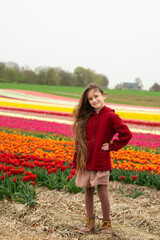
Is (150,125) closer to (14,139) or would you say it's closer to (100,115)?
(14,139)

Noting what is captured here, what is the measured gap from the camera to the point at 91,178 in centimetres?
379

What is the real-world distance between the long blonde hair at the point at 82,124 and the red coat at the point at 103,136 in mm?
61

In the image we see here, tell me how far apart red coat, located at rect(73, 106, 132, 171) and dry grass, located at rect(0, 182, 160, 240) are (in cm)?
90

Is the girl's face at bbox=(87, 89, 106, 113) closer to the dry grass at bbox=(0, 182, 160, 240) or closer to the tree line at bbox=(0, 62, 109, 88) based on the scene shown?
the dry grass at bbox=(0, 182, 160, 240)

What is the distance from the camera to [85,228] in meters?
4.03

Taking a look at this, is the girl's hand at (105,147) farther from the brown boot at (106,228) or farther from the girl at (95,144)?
the brown boot at (106,228)

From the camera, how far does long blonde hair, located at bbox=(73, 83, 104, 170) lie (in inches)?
150

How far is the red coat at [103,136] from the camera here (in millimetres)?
3732

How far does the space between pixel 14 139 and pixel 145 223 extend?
6.45 m

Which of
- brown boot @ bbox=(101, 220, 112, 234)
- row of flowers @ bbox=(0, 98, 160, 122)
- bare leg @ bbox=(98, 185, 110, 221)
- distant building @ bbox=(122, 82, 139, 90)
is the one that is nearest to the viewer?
bare leg @ bbox=(98, 185, 110, 221)

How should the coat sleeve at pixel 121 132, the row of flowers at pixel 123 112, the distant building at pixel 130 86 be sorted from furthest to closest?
the distant building at pixel 130 86 → the row of flowers at pixel 123 112 → the coat sleeve at pixel 121 132

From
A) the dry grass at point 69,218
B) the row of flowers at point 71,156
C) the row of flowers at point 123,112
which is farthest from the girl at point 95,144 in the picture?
the row of flowers at point 123,112

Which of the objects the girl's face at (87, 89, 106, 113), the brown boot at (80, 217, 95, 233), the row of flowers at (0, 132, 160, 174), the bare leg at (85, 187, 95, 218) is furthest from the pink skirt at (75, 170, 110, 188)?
the row of flowers at (0, 132, 160, 174)

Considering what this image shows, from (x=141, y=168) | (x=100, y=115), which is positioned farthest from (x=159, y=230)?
(x=141, y=168)
